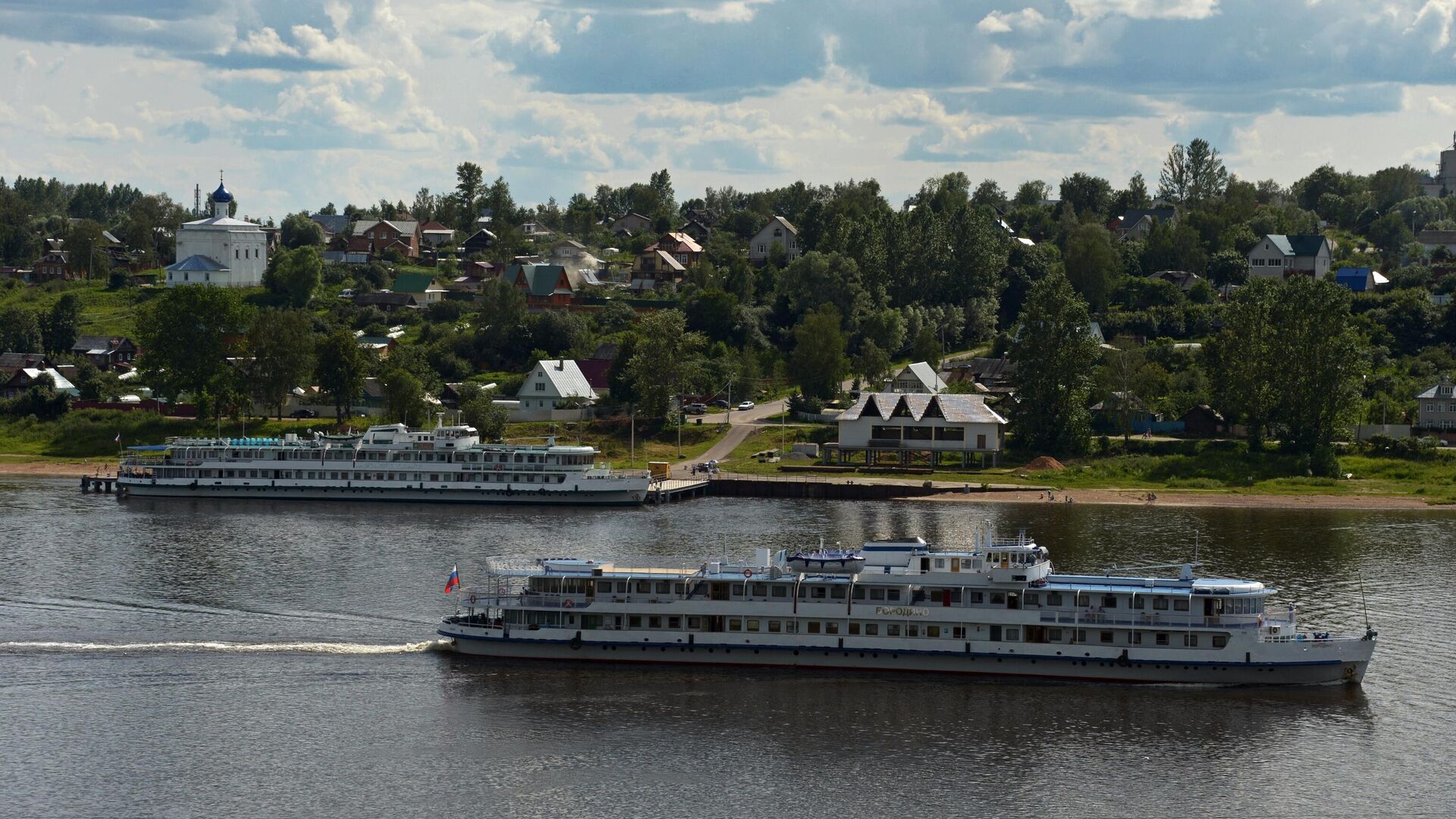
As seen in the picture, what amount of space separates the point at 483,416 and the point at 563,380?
577 inches

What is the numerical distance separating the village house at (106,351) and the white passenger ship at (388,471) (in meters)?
54.1

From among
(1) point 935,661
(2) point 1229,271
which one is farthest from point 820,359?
(1) point 935,661

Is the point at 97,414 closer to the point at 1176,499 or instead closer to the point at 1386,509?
the point at 1176,499

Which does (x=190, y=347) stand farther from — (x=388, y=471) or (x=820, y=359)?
(x=820, y=359)

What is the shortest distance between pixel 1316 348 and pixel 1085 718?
3108 inches

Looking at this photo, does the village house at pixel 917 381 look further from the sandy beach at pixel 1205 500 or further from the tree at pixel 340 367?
the tree at pixel 340 367

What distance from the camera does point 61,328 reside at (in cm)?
18888

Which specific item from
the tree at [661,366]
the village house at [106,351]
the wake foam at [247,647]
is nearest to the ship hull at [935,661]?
the wake foam at [247,647]

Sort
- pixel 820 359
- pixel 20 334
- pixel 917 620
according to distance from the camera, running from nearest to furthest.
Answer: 1. pixel 917 620
2. pixel 820 359
3. pixel 20 334

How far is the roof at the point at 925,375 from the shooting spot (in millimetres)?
158625

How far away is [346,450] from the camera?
427 ft

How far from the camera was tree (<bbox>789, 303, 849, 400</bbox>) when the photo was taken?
524 feet

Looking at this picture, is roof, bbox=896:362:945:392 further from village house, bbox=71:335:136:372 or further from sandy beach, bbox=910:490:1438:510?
village house, bbox=71:335:136:372

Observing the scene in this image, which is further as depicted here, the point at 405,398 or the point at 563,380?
the point at 563,380
